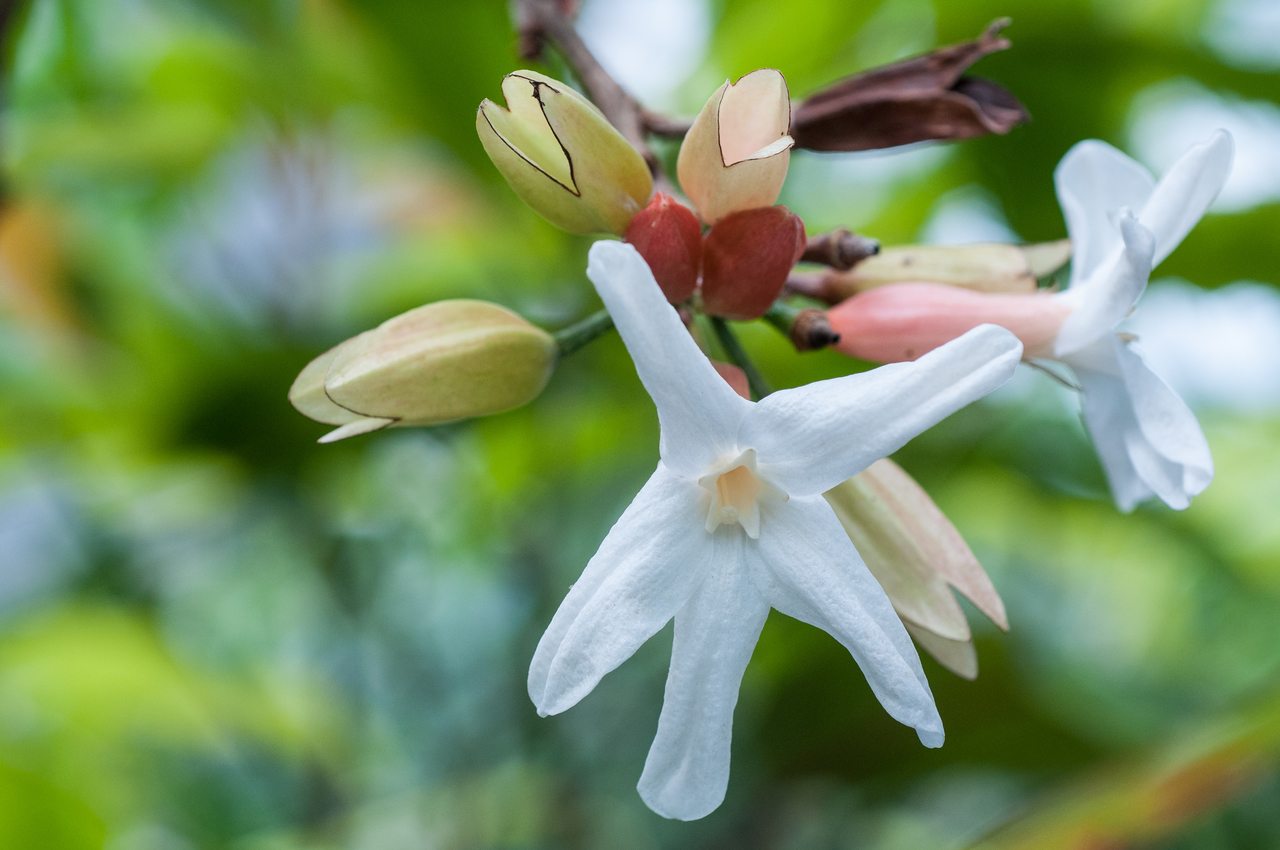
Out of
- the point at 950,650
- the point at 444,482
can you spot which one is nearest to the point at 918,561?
the point at 950,650

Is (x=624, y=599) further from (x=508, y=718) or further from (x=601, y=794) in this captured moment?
(x=601, y=794)

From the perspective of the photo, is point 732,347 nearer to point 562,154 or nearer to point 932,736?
point 562,154

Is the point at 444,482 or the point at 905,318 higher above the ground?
the point at 905,318

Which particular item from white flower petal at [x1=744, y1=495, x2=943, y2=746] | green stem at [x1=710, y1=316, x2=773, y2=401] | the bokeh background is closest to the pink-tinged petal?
white flower petal at [x1=744, y1=495, x2=943, y2=746]

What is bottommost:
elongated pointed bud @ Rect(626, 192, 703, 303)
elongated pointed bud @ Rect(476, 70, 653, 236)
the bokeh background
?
the bokeh background

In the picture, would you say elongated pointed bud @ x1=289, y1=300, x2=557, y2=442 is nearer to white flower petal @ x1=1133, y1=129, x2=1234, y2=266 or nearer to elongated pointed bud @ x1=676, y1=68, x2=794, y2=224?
elongated pointed bud @ x1=676, y1=68, x2=794, y2=224
